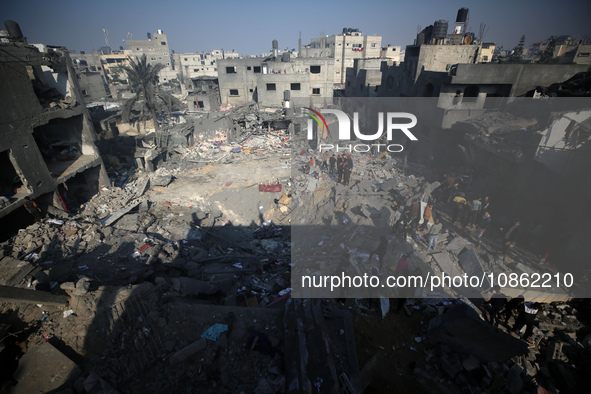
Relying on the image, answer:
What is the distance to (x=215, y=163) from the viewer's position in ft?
52.1

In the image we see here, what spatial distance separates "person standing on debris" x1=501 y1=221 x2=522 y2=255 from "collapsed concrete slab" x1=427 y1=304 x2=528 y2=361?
431 centimetres

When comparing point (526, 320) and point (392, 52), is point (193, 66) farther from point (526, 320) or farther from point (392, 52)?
point (526, 320)

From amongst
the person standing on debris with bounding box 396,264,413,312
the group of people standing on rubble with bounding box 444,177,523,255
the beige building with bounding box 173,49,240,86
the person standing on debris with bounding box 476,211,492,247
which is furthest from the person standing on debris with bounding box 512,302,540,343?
the beige building with bounding box 173,49,240,86

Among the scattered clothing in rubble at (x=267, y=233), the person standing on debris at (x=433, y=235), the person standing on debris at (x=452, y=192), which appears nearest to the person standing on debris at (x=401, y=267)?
the person standing on debris at (x=433, y=235)

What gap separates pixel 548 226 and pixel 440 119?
26.0ft

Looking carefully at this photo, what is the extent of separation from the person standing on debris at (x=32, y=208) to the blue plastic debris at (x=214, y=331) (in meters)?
9.00

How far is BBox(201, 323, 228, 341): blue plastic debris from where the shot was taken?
15.5 ft

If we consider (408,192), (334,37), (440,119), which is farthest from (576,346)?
(334,37)

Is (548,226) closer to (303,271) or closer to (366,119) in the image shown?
(303,271)

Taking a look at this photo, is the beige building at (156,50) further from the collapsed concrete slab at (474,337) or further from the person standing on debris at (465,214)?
the collapsed concrete slab at (474,337)

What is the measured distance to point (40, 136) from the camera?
42.4ft

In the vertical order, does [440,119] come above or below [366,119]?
above

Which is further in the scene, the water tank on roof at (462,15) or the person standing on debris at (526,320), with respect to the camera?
the water tank on roof at (462,15)

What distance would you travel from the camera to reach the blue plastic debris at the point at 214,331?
4715mm
